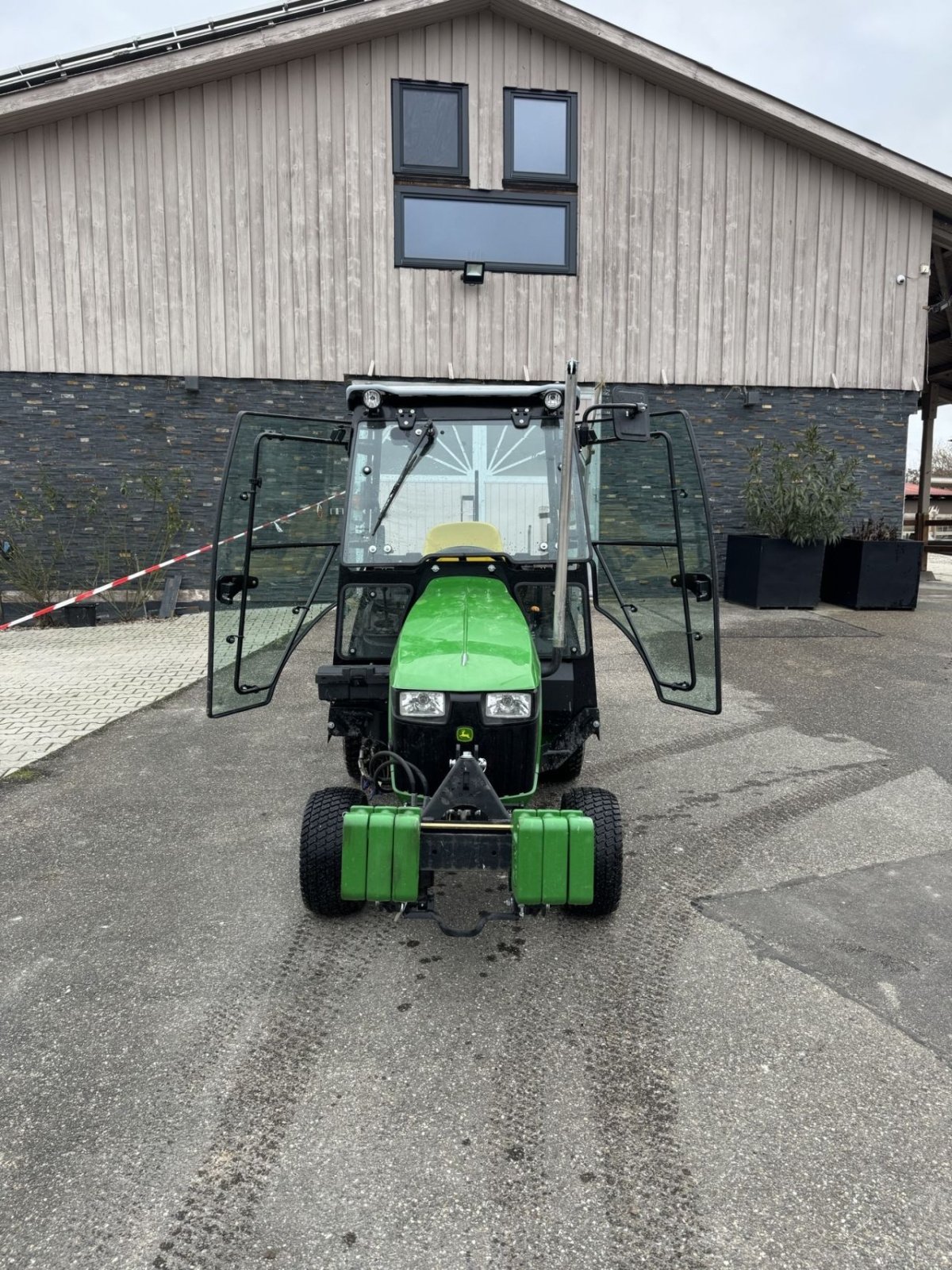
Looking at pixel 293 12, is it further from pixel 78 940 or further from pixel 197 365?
pixel 78 940

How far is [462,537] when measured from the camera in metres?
4.07

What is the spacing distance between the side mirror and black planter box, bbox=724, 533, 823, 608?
814 cm

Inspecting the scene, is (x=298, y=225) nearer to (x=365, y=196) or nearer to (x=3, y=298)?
(x=365, y=196)

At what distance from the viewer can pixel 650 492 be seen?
5.58m

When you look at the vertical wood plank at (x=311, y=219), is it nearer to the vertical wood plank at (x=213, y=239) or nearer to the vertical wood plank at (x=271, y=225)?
the vertical wood plank at (x=271, y=225)

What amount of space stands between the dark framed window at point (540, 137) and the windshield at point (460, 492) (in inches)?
312

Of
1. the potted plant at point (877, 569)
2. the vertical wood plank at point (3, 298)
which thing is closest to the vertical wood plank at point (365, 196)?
the vertical wood plank at point (3, 298)

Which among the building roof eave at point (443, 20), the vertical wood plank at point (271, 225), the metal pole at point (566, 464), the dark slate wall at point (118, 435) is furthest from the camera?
the dark slate wall at point (118, 435)

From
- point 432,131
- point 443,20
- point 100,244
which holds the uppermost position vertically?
point 443,20

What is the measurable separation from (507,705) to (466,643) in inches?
12.5

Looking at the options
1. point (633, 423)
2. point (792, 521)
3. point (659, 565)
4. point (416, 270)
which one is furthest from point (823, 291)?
point (633, 423)

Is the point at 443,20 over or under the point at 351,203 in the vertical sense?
over

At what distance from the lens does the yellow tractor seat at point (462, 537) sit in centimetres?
406

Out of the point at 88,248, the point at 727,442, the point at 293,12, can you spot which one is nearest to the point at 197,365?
the point at 88,248
